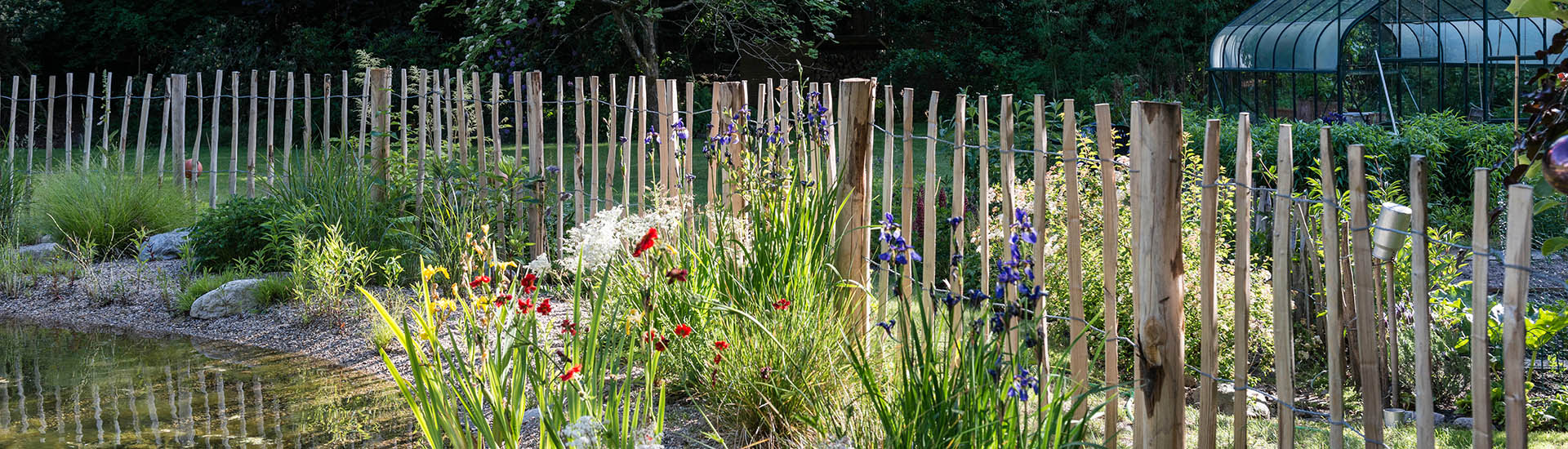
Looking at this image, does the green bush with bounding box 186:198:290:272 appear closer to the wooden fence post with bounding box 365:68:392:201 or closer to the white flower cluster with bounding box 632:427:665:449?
the wooden fence post with bounding box 365:68:392:201

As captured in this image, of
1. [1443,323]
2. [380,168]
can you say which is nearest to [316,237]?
[380,168]

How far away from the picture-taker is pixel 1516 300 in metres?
1.94

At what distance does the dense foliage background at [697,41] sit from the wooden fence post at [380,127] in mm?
7599

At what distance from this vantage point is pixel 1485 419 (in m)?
2.09

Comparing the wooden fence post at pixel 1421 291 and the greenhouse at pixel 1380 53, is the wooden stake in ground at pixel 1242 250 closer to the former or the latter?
the wooden fence post at pixel 1421 291

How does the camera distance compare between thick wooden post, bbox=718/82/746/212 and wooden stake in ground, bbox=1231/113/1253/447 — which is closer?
wooden stake in ground, bbox=1231/113/1253/447

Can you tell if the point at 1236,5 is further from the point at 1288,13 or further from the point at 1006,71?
the point at 1288,13

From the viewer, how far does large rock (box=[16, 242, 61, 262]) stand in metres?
6.45

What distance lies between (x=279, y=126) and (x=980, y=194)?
15.3 metres

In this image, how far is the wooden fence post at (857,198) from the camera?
152 inches

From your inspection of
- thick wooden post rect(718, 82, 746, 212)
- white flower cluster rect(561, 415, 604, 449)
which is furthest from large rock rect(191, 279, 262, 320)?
white flower cluster rect(561, 415, 604, 449)

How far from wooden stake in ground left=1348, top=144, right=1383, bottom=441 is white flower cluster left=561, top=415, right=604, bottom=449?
1.43 metres

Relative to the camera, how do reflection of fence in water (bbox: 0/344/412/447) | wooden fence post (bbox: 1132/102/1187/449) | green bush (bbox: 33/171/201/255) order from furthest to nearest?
green bush (bbox: 33/171/201/255), reflection of fence in water (bbox: 0/344/412/447), wooden fence post (bbox: 1132/102/1187/449)

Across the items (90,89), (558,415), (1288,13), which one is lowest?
(558,415)
